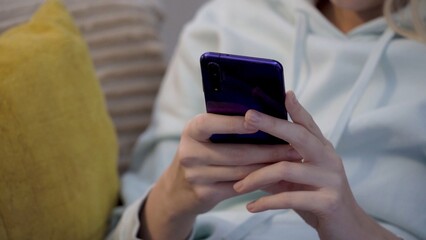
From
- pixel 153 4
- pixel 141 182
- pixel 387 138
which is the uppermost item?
pixel 153 4

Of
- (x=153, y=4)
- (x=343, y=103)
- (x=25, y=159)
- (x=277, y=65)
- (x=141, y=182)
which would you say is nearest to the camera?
(x=277, y=65)

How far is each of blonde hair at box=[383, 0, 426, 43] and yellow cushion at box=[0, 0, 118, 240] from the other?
1.33ft

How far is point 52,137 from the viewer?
2.40 ft

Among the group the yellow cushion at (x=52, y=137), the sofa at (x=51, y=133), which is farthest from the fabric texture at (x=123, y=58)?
the yellow cushion at (x=52, y=137)

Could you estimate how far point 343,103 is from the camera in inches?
31.9

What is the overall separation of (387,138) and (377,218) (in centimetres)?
10

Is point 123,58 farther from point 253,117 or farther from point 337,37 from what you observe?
point 253,117

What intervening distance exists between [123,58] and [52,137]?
304 millimetres

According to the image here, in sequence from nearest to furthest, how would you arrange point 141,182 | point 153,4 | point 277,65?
point 277,65
point 141,182
point 153,4

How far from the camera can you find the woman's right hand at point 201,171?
1.95 ft

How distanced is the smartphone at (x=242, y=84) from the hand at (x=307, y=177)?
0.5 inches

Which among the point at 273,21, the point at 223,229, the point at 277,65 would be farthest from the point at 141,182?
the point at 277,65

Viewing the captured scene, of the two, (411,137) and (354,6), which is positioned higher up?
(354,6)

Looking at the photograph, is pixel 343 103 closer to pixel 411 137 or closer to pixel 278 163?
pixel 411 137
